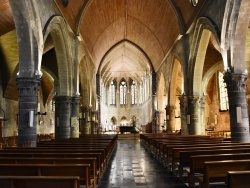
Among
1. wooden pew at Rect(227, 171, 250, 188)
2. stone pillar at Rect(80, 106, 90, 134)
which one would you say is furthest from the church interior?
stone pillar at Rect(80, 106, 90, 134)

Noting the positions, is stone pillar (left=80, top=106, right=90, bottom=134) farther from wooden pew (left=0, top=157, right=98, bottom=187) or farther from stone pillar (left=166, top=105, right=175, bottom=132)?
wooden pew (left=0, top=157, right=98, bottom=187)

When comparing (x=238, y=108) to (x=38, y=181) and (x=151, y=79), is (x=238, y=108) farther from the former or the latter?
(x=151, y=79)

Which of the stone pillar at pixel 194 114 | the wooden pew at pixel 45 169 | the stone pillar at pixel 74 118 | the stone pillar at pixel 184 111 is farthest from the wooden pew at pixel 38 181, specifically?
the stone pillar at pixel 184 111

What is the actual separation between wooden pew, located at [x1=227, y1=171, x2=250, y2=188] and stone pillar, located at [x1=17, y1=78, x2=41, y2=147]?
9469 millimetres

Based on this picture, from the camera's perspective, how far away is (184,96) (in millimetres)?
19906

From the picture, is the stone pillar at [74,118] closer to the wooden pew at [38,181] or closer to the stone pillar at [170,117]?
the stone pillar at [170,117]

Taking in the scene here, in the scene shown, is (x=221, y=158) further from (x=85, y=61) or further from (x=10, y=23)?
(x=85, y=61)

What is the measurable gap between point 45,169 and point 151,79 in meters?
33.3

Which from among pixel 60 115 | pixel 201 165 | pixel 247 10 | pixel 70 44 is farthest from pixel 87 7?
pixel 201 165

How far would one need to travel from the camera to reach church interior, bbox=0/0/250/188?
822cm

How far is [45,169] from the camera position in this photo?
4.98m

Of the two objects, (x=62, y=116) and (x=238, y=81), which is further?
(x=62, y=116)

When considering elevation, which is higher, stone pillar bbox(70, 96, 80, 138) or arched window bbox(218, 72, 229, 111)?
Result: arched window bbox(218, 72, 229, 111)

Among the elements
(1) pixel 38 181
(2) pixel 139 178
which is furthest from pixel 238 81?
(1) pixel 38 181
